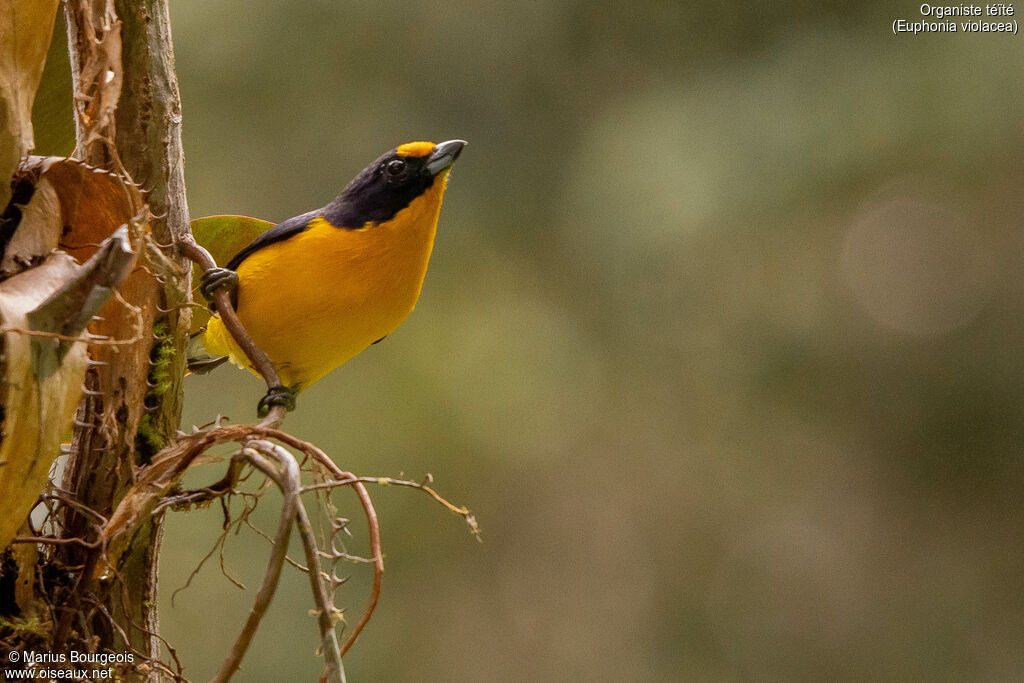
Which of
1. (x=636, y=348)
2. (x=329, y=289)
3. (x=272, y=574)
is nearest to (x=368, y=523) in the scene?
(x=272, y=574)

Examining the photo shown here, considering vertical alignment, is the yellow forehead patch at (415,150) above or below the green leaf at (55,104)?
below

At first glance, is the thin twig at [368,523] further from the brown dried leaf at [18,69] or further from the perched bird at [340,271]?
the perched bird at [340,271]

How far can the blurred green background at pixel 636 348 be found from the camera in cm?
382

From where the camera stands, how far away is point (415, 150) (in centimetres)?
138

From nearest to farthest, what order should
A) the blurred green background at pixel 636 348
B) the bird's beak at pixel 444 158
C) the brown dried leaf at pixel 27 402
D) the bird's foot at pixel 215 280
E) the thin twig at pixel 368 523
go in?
the brown dried leaf at pixel 27 402 → the thin twig at pixel 368 523 → the bird's foot at pixel 215 280 → the bird's beak at pixel 444 158 → the blurred green background at pixel 636 348

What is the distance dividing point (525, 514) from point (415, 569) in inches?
23.2

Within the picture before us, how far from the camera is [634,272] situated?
4.06 metres

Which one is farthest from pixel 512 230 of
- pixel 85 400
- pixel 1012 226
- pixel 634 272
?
pixel 85 400

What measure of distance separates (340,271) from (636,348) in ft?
10.4

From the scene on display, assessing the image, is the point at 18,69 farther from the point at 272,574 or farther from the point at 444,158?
the point at 444,158

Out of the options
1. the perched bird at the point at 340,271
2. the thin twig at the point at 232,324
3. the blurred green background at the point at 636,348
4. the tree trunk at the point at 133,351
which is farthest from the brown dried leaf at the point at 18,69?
the blurred green background at the point at 636,348

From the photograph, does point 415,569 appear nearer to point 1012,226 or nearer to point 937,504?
point 937,504

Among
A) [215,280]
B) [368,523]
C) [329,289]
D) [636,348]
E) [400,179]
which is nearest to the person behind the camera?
[368,523]

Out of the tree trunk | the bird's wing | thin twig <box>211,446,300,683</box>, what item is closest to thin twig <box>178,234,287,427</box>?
the tree trunk
